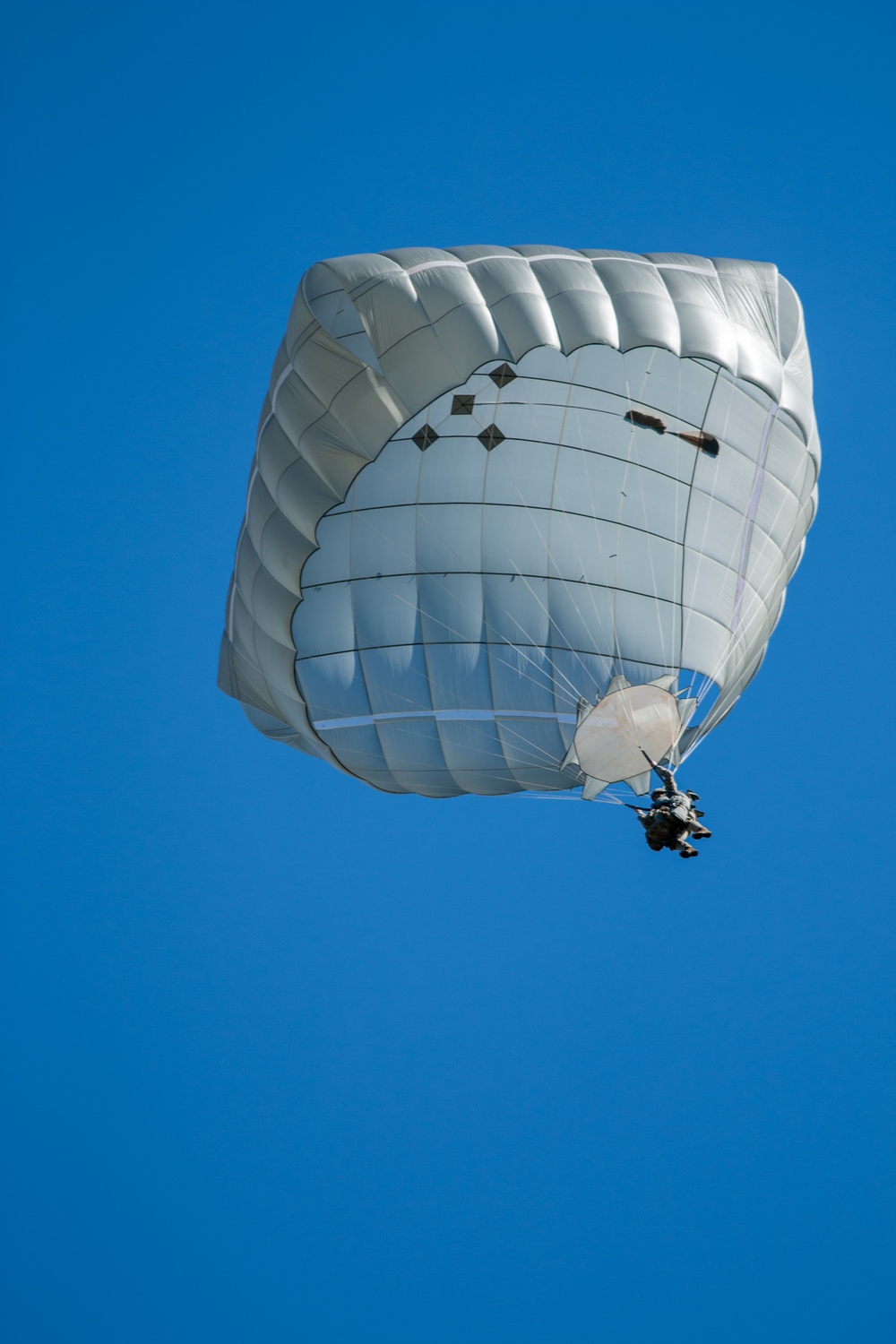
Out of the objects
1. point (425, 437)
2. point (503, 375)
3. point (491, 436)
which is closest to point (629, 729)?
point (491, 436)

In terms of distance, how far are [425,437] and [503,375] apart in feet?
3.63

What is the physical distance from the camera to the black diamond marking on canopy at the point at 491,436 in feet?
61.9

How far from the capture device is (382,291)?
61.1 feet

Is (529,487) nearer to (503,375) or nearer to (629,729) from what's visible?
(503,375)

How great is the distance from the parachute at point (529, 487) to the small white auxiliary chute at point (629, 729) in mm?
26

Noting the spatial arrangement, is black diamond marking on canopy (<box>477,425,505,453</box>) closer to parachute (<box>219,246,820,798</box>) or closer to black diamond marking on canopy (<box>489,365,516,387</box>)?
parachute (<box>219,246,820,798</box>)

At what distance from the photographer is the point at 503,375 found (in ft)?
61.5

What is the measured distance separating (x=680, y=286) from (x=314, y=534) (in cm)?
499

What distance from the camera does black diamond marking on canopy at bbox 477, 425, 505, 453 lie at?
61.9 ft

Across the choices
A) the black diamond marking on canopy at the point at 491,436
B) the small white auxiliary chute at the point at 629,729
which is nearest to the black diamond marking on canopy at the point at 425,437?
the black diamond marking on canopy at the point at 491,436

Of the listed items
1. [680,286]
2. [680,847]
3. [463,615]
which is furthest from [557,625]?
[680,286]

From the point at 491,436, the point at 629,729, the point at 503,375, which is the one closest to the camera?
the point at 503,375

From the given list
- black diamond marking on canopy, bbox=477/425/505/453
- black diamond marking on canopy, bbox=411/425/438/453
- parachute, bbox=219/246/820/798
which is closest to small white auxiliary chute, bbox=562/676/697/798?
parachute, bbox=219/246/820/798

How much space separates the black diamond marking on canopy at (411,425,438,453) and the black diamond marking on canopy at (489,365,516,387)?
2.91ft
